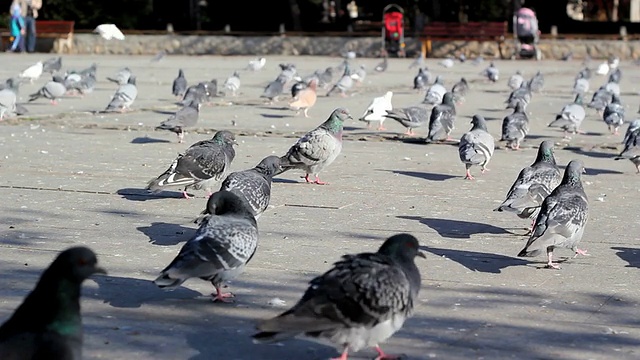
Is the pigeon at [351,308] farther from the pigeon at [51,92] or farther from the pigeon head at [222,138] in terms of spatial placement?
the pigeon at [51,92]

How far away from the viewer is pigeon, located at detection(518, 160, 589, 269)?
694cm

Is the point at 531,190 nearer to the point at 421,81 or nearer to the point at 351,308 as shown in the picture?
the point at 351,308

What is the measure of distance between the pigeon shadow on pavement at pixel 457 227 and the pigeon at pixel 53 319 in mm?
4490

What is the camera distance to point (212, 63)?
115ft

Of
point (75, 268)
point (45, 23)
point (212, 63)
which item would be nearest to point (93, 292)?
point (75, 268)

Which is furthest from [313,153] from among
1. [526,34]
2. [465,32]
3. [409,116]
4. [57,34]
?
[57,34]

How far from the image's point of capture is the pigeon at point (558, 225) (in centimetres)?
694

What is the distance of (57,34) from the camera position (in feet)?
139

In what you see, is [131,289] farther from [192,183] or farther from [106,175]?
[106,175]

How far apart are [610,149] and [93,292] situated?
8.90m

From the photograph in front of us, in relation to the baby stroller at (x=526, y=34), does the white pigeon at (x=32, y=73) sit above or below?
above

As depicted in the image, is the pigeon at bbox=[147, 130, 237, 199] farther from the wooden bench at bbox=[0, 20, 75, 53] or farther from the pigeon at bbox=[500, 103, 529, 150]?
the wooden bench at bbox=[0, 20, 75, 53]

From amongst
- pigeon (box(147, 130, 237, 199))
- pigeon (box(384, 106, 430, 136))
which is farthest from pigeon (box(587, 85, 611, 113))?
pigeon (box(147, 130, 237, 199))

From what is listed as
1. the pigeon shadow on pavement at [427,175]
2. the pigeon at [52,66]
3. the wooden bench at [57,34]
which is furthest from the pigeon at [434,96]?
the wooden bench at [57,34]
